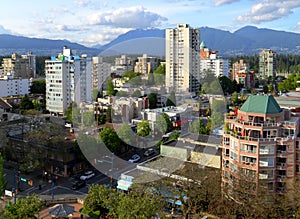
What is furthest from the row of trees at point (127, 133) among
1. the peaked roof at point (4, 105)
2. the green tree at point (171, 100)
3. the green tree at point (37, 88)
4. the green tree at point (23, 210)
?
the green tree at point (37, 88)

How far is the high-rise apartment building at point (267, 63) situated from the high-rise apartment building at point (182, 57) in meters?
16.2

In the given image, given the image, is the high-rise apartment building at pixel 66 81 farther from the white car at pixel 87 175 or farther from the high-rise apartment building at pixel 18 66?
the high-rise apartment building at pixel 18 66

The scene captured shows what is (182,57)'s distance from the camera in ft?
86.6

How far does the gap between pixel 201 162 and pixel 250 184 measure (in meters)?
2.06

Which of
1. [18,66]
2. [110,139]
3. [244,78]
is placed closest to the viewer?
[110,139]

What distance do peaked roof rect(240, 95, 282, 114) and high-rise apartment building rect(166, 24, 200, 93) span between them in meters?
17.9

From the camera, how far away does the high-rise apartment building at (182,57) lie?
26.1 meters

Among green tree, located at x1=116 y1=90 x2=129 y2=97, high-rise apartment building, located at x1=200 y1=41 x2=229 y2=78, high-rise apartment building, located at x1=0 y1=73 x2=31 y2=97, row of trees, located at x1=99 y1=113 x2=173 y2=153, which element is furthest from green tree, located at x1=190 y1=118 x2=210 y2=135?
high-rise apartment building, located at x1=200 y1=41 x2=229 y2=78

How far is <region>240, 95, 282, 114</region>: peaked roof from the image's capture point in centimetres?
778

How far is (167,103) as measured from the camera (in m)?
21.2

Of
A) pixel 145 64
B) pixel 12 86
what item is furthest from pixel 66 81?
pixel 145 64

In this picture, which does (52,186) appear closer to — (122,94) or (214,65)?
(122,94)

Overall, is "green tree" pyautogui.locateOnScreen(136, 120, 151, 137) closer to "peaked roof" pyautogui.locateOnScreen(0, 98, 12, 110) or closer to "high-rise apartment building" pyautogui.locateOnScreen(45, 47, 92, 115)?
"high-rise apartment building" pyautogui.locateOnScreen(45, 47, 92, 115)

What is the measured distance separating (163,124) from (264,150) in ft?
26.5
